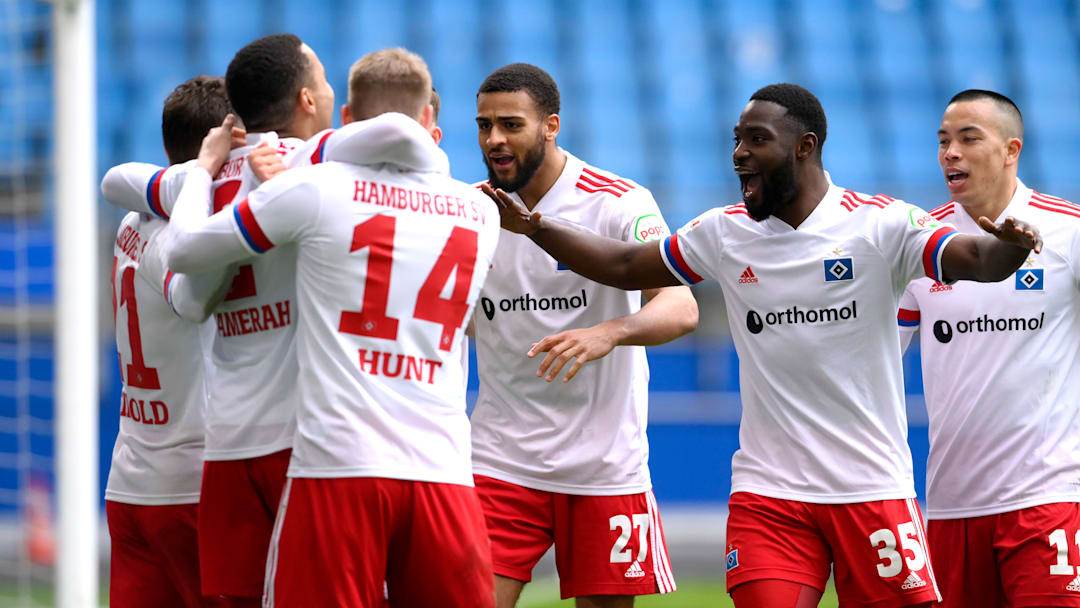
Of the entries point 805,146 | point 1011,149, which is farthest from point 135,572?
point 1011,149

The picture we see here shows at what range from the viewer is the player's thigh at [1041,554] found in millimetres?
4781

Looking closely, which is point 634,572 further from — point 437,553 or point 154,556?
point 154,556

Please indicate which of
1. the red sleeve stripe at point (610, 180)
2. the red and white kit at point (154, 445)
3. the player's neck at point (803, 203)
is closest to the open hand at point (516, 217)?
the red sleeve stripe at point (610, 180)

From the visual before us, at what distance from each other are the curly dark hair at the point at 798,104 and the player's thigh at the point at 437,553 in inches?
76.5

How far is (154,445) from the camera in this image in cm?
457

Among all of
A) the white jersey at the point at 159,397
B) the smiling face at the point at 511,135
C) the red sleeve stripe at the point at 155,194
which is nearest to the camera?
the red sleeve stripe at the point at 155,194

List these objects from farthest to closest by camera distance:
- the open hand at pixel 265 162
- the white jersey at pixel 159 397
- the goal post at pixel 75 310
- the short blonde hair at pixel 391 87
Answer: the goal post at pixel 75 310 → the white jersey at pixel 159 397 → the short blonde hair at pixel 391 87 → the open hand at pixel 265 162

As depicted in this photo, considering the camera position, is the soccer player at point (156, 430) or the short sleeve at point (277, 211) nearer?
the short sleeve at point (277, 211)

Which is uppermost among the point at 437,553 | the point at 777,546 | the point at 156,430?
the point at 156,430

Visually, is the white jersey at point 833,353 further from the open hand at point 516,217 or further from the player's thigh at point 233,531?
the player's thigh at point 233,531

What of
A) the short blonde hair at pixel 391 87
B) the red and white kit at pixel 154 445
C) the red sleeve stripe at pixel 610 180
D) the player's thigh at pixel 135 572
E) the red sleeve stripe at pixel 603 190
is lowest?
the player's thigh at pixel 135 572

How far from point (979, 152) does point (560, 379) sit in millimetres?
1992

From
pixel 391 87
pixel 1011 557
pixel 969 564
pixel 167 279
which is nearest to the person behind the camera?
pixel 391 87

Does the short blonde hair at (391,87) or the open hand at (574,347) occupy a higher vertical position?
the short blonde hair at (391,87)
